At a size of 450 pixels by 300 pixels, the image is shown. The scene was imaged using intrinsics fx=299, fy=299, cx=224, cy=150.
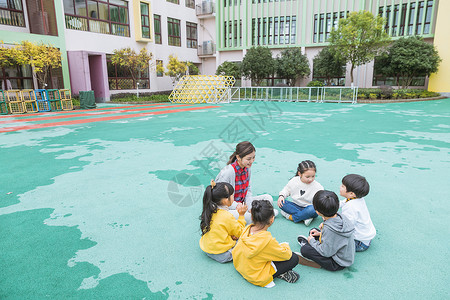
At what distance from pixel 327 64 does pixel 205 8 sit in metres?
12.5

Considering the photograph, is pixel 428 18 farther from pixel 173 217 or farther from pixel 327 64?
pixel 173 217

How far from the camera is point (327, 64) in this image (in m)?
25.3

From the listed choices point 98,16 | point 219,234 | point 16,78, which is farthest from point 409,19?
point 219,234

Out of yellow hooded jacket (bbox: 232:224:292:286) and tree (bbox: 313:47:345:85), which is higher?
tree (bbox: 313:47:345:85)

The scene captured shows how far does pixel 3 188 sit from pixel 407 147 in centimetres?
721

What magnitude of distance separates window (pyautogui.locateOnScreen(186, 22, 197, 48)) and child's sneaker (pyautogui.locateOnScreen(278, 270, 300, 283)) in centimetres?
2796

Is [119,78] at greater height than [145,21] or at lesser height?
lesser

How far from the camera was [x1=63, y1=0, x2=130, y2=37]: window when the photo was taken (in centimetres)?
1805

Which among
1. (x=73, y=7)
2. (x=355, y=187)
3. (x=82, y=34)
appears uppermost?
(x=73, y=7)

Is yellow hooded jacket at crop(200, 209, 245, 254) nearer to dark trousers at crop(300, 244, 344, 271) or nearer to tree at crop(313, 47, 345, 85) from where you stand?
dark trousers at crop(300, 244, 344, 271)

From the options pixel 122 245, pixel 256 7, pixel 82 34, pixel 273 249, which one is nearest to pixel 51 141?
pixel 122 245

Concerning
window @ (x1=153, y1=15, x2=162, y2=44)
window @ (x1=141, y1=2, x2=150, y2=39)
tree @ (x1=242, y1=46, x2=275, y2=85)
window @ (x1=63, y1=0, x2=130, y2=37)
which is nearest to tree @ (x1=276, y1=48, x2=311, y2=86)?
tree @ (x1=242, y1=46, x2=275, y2=85)

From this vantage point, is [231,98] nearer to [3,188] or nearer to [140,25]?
[140,25]

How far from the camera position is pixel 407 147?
6.25 metres
